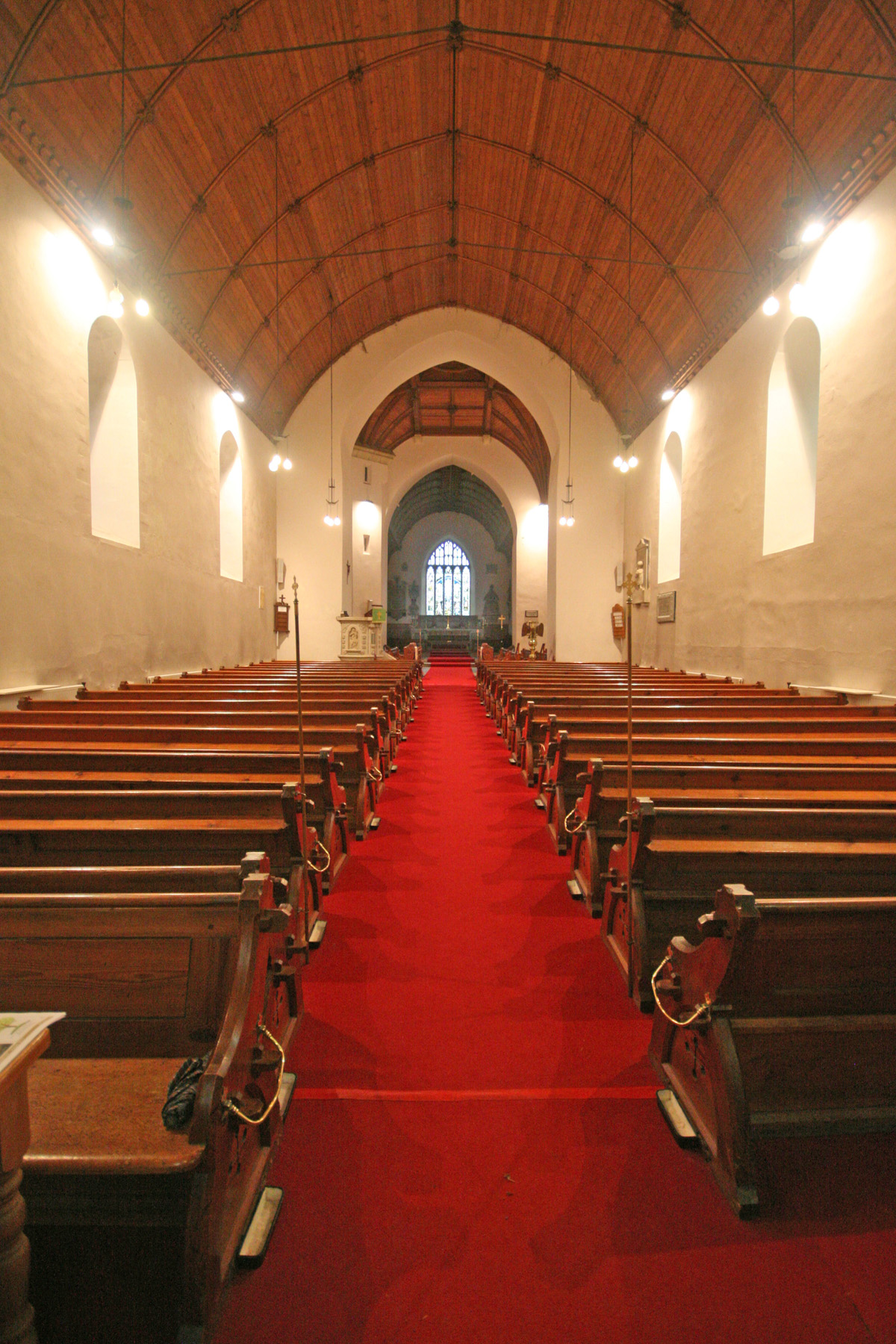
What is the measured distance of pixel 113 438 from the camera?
7.34 m

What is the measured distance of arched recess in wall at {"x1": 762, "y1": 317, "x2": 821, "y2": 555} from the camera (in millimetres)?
7207

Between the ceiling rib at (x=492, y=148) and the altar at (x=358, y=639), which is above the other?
the ceiling rib at (x=492, y=148)

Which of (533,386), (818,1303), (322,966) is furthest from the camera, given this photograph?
(533,386)

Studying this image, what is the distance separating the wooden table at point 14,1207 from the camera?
936mm

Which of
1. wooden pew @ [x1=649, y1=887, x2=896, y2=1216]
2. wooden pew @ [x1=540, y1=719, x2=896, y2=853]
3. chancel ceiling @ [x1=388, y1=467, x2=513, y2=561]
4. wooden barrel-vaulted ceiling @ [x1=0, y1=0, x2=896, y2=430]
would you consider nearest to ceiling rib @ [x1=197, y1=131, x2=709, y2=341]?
wooden barrel-vaulted ceiling @ [x1=0, y1=0, x2=896, y2=430]

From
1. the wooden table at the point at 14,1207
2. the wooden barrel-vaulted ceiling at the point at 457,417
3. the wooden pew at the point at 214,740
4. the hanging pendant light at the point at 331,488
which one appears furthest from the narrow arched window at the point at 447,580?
the wooden table at the point at 14,1207

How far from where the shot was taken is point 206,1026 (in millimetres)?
1489

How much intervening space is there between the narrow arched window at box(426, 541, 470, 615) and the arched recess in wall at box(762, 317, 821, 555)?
24944 mm

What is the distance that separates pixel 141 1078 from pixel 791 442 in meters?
8.03

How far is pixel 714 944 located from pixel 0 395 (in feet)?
19.3

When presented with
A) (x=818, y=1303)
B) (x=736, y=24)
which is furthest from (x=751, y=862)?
(x=736, y=24)

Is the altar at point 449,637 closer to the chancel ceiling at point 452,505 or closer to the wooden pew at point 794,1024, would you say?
the chancel ceiling at point 452,505

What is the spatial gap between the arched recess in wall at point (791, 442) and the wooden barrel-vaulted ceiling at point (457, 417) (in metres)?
8.56

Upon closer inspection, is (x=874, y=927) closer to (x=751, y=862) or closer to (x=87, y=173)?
(x=751, y=862)
